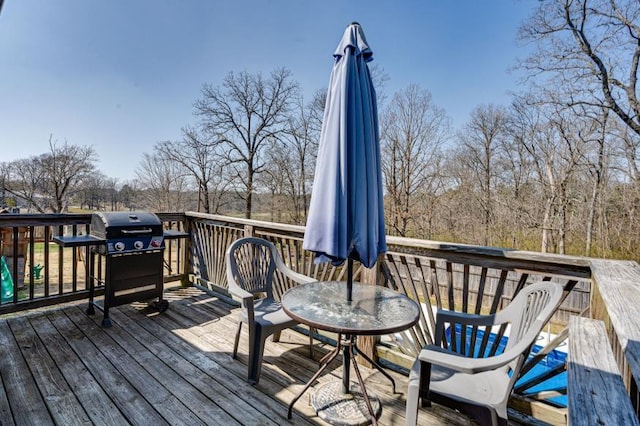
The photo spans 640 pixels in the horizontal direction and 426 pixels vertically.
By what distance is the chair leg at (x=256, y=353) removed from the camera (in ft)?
8.05

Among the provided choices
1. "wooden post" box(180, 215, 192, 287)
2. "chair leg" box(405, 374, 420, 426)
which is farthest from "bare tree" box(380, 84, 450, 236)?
"chair leg" box(405, 374, 420, 426)

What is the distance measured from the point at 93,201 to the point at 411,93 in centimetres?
1601

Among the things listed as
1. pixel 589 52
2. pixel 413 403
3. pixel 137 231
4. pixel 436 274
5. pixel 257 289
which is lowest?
pixel 413 403

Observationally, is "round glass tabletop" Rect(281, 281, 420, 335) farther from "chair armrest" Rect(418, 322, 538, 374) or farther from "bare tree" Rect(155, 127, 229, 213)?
"bare tree" Rect(155, 127, 229, 213)

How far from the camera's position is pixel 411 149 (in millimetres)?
14102

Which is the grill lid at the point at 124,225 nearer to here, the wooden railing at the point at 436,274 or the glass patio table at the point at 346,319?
the wooden railing at the point at 436,274

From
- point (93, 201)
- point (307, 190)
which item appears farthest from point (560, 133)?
point (93, 201)

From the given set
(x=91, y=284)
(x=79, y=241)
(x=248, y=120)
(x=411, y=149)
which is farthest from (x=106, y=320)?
(x=248, y=120)

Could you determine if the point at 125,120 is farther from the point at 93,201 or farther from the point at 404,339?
the point at 404,339

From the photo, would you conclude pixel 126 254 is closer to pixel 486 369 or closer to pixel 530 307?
pixel 486 369

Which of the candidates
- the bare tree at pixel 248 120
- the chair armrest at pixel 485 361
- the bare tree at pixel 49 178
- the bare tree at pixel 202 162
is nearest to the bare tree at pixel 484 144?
the bare tree at pixel 248 120

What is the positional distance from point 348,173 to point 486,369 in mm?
1260

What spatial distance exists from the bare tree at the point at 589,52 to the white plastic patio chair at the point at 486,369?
463 inches

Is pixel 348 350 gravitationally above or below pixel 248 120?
below
